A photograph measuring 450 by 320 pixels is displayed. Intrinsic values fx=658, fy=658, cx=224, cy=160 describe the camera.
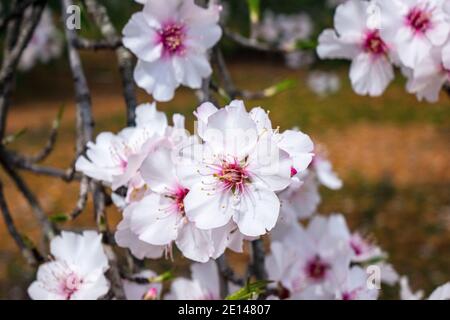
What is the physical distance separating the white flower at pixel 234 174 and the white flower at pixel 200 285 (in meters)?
0.30

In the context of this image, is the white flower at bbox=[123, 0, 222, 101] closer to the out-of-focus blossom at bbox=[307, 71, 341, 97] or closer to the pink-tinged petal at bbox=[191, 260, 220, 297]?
the pink-tinged petal at bbox=[191, 260, 220, 297]

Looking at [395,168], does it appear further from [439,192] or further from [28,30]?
[28,30]

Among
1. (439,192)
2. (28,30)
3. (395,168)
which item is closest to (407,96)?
(395,168)

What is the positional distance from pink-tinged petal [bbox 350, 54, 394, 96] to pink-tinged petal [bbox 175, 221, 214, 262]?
376 millimetres

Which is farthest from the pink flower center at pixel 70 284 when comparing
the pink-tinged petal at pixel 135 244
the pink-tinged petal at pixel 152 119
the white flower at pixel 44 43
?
the white flower at pixel 44 43

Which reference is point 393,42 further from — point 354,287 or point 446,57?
point 354,287

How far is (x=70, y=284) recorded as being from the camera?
2.70 ft

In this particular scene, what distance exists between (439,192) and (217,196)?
4.95m

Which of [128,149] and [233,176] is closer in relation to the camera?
[233,176]

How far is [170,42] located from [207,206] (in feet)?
1.01

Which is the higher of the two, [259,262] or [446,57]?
[446,57]

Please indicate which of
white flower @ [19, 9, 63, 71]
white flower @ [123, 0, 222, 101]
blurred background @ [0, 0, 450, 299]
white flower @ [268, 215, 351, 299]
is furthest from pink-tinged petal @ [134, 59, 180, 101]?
white flower @ [19, 9, 63, 71]

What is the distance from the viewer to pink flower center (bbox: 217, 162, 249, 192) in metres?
Result: 0.68

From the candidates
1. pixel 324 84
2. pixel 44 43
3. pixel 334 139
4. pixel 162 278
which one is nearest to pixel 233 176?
pixel 162 278
